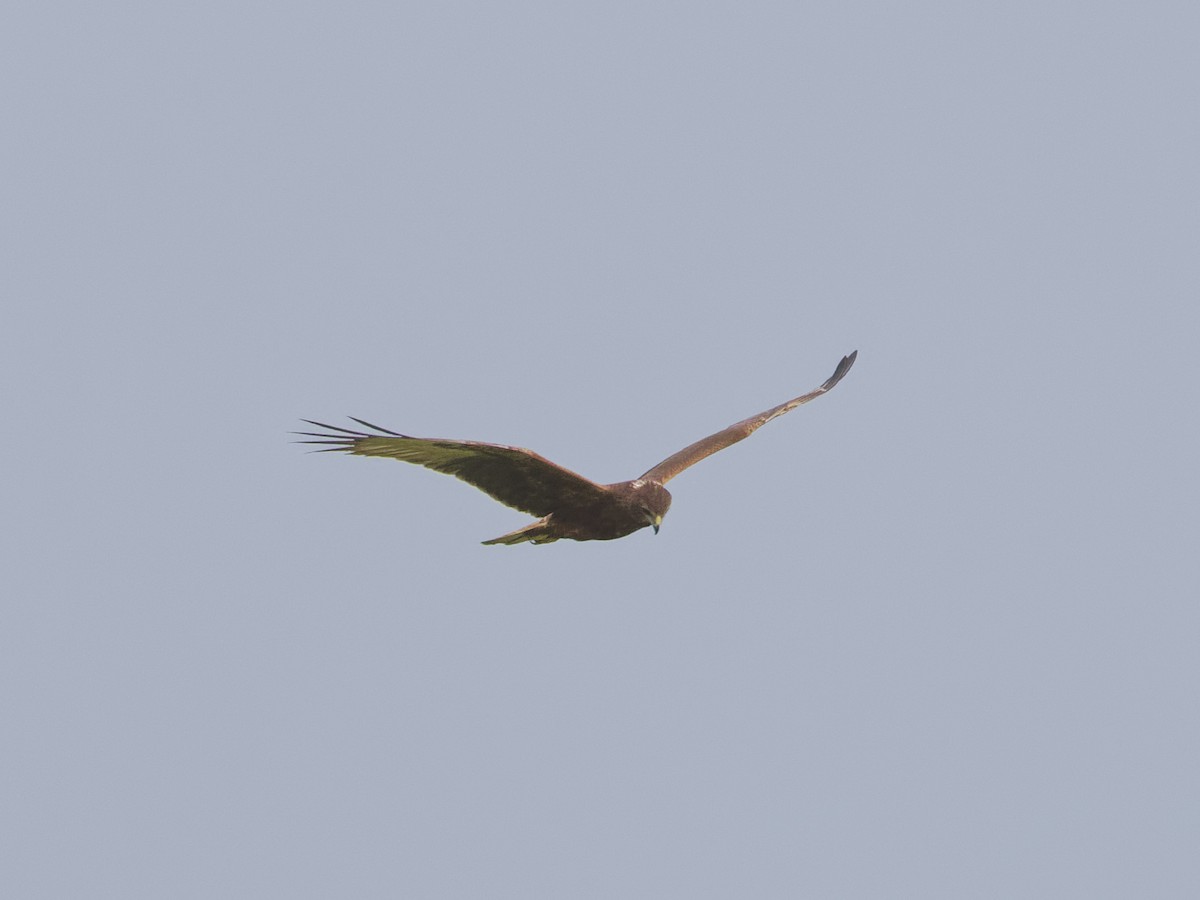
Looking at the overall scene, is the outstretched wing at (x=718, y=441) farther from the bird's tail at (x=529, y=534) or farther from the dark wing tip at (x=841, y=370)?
the bird's tail at (x=529, y=534)

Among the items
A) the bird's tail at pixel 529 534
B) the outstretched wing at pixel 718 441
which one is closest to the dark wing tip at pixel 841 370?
the outstretched wing at pixel 718 441

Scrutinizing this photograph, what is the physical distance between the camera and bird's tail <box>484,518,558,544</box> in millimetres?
12039

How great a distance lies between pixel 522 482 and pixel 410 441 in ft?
3.59

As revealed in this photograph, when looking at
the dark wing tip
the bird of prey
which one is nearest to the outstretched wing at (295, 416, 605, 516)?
the bird of prey

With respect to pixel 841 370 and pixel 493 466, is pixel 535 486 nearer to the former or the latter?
pixel 493 466

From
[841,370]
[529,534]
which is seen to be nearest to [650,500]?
[529,534]

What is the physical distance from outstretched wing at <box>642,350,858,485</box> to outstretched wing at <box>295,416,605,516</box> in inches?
43.4

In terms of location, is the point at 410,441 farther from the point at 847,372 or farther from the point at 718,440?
the point at 847,372

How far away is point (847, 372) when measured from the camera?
16.2m

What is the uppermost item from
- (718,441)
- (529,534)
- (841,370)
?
(841,370)

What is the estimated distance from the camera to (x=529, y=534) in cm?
1215

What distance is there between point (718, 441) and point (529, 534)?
9.35 feet

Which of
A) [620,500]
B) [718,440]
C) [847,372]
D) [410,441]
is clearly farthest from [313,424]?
[847,372]

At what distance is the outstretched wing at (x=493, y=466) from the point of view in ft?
36.4
